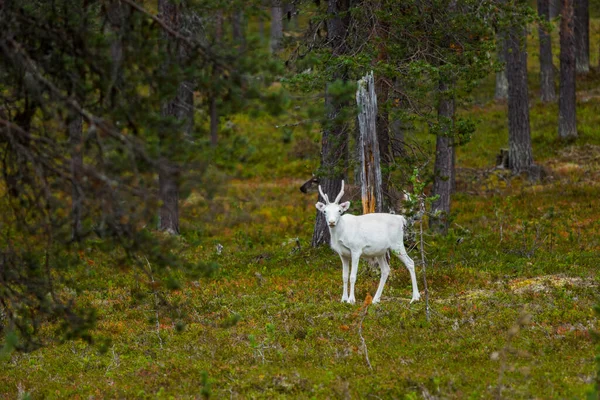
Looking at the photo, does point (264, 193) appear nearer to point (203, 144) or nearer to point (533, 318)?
point (533, 318)

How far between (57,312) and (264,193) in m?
20.5

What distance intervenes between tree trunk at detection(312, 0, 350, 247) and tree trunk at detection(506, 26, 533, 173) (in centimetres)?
943

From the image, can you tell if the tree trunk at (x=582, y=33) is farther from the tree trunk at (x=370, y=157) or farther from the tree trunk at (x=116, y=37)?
the tree trunk at (x=116, y=37)

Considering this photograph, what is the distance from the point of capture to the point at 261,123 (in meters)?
39.8

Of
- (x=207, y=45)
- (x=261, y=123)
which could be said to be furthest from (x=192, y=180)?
(x=261, y=123)

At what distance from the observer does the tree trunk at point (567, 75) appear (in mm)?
28656

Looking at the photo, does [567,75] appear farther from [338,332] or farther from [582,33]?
[338,332]

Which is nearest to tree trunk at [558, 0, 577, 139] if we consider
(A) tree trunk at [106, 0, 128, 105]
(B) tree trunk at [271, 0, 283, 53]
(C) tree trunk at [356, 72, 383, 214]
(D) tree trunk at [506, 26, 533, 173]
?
(D) tree trunk at [506, 26, 533, 173]

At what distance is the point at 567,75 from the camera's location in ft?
97.9

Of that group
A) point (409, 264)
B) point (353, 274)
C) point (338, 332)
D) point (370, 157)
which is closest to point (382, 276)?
point (409, 264)

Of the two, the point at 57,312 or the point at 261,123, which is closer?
the point at 57,312

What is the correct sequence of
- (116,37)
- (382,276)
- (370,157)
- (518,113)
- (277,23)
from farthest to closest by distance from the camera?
(277,23) < (518,113) < (370,157) < (382,276) < (116,37)

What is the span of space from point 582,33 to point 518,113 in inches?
501

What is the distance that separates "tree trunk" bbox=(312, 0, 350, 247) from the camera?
17.4m
